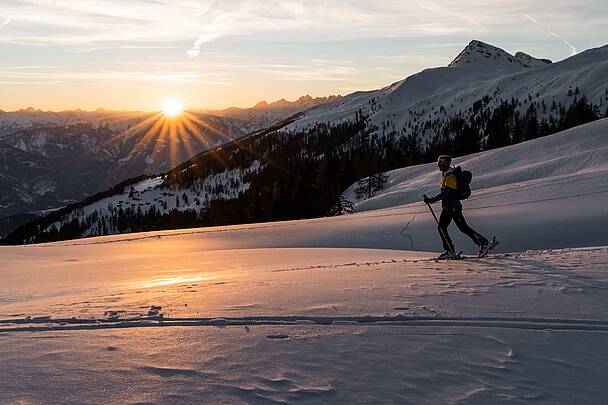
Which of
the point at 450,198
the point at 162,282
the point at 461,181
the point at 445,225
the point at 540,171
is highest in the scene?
the point at 540,171

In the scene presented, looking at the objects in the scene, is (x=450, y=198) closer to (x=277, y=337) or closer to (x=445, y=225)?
(x=445, y=225)

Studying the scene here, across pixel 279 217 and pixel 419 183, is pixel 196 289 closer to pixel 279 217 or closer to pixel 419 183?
pixel 419 183

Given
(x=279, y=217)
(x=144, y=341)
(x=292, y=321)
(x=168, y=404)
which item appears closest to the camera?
(x=168, y=404)

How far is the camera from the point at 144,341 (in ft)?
16.5

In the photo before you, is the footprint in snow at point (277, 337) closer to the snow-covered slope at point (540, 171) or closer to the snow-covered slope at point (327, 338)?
the snow-covered slope at point (327, 338)

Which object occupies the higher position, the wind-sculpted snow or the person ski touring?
the person ski touring

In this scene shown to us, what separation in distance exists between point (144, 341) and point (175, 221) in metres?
148

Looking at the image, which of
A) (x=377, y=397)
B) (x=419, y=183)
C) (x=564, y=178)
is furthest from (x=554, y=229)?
(x=419, y=183)

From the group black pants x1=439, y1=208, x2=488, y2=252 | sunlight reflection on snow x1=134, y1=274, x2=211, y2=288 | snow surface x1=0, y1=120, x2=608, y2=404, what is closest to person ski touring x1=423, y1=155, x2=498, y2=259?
black pants x1=439, y1=208, x2=488, y2=252

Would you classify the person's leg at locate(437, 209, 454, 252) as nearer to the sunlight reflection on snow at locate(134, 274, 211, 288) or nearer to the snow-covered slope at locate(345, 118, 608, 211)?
the sunlight reflection on snow at locate(134, 274, 211, 288)

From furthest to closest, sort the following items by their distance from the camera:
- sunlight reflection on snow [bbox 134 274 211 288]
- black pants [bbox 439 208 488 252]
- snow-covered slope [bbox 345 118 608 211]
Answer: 1. snow-covered slope [bbox 345 118 608 211]
2. black pants [bbox 439 208 488 252]
3. sunlight reflection on snow [bbox 134 274 211 288]

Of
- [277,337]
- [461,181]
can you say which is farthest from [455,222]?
[277,337]

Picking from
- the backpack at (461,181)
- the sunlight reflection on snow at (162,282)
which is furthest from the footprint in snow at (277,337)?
the backpack at (461,181)

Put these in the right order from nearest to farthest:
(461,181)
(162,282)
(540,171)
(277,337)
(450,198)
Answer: (277,337) → (162,282) → (461,181) → (450,198) → (540,171)
